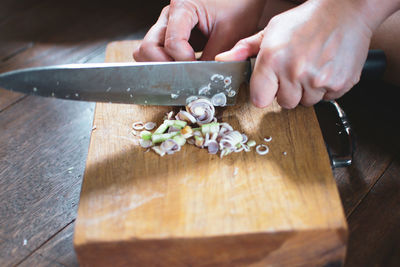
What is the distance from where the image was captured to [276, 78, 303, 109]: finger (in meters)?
0.78

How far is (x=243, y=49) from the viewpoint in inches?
32.5

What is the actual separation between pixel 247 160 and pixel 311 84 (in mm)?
205

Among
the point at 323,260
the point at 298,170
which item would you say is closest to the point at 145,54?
the point at 298,170

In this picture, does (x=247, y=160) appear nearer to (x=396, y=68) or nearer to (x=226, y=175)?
(x=226, y=175)

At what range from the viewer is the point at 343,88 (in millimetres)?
804

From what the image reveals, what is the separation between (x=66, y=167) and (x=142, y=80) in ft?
0.95

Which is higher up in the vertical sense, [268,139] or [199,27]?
[199,27]

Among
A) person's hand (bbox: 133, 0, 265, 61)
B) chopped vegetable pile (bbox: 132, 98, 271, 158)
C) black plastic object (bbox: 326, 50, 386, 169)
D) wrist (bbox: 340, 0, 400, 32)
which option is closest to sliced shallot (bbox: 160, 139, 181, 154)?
chopped vegetable pile (bbox: 132, 98, 271, 158)

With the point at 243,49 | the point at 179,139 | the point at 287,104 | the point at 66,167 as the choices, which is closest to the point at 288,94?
the point at 287,104

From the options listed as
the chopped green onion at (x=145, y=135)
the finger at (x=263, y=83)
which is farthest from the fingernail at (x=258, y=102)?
the chopped green onion at (x=145, y=135)

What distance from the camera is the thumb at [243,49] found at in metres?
0.82

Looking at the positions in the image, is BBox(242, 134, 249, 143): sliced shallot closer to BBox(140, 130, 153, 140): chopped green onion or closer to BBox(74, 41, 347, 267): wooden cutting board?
BBox(74, 41, 347, 267): wooden cutting board

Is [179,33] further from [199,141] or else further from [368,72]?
[368,72]

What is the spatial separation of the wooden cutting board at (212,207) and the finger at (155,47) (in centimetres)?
23
